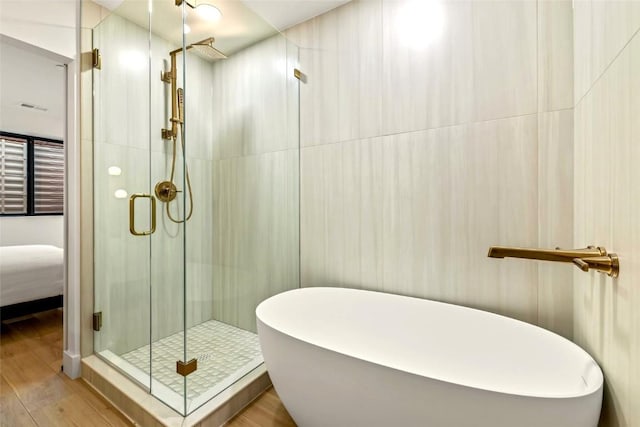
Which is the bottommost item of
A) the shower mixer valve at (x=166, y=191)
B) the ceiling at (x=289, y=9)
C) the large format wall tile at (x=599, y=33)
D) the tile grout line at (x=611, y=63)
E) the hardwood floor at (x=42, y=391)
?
the hardwood floor at (x=42, y=391)

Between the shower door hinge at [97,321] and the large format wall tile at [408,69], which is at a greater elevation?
the large format wall tile at [408,69]

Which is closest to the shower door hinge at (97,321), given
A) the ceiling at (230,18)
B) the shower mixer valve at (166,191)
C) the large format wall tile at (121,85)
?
the shower mixer valve at (166,191)

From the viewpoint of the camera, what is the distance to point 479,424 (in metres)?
0.84

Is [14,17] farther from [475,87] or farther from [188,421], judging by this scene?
[475,87]

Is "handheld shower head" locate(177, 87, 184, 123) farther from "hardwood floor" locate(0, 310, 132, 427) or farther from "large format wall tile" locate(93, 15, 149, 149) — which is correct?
"hardwood floor" locate(0, 310, 132, 427)

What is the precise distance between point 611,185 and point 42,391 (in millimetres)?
2812

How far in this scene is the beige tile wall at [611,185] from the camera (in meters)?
0.71

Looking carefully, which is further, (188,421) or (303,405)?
(188,421)

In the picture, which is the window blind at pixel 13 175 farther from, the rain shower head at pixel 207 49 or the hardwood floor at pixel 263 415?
the hardwood floor at pixel 263 415

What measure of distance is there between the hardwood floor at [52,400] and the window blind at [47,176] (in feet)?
10.0

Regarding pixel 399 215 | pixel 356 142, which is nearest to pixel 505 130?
pixel 399 215

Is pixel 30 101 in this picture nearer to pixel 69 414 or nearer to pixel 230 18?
pixel 230 18

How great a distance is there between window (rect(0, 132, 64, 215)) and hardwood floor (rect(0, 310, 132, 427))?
107 inches

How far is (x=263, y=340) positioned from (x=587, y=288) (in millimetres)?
1320
